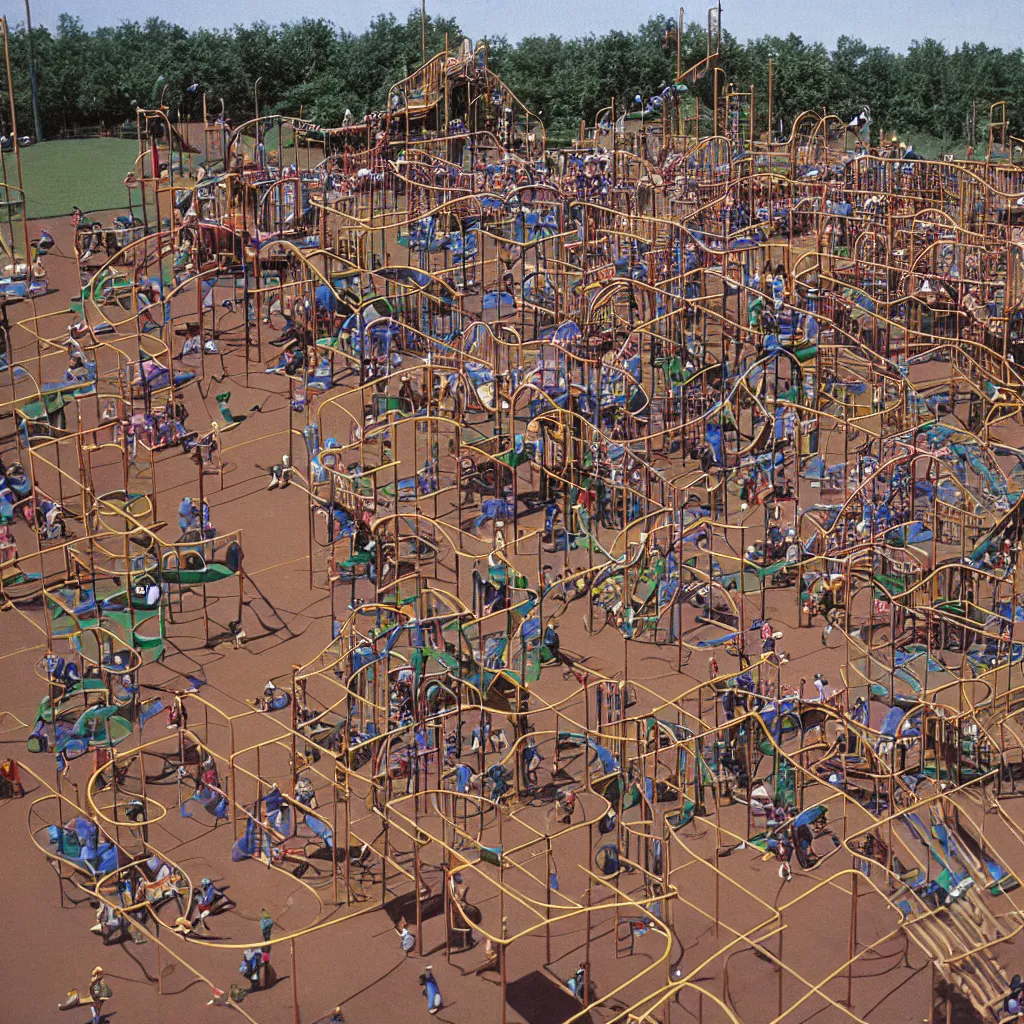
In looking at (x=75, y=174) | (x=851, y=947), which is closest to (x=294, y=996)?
(x=851, y=947)

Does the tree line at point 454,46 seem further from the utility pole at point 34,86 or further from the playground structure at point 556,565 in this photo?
the playground structure at point 556,565

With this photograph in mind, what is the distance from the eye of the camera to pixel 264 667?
31.9 meters

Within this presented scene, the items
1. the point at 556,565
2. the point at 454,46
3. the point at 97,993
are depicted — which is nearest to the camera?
the point at 97,993

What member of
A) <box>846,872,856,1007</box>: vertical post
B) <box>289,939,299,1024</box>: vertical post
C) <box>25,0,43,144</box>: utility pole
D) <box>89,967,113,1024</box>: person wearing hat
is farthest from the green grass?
<box>846,872,856,1007</box>: vertical post

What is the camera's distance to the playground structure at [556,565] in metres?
26.1

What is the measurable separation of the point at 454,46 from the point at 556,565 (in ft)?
128

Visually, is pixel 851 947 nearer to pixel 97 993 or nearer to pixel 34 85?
pixel 97 993

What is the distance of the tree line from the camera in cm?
6556

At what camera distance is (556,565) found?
34.6 m

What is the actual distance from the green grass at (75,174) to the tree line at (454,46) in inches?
152

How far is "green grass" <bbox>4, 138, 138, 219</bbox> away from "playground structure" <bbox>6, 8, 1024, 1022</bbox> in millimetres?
1924

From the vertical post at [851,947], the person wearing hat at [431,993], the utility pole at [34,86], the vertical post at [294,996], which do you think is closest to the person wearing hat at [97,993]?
the vertical post at [294,996]

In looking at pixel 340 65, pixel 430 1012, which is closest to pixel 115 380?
pixel 430 1012

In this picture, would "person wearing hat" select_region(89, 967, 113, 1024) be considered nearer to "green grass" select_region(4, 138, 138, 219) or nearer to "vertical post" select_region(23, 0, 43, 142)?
"green grass" select_region(4, 138, 138, 219)
